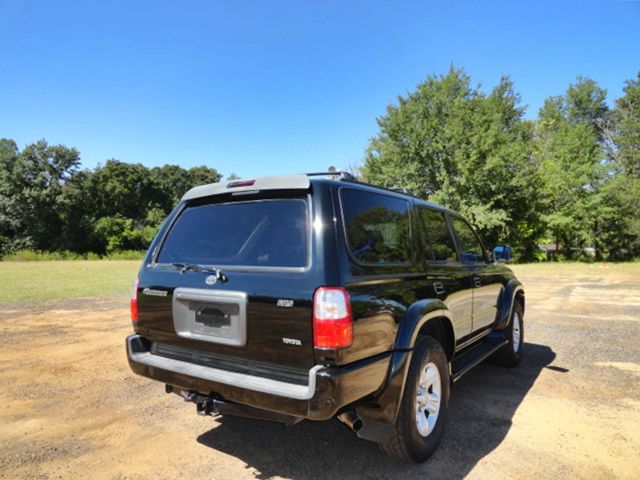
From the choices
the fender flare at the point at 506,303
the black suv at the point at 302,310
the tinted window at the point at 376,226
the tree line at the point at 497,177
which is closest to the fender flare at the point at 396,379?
the black suv at the point at 302,310

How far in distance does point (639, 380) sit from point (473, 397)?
225 cm

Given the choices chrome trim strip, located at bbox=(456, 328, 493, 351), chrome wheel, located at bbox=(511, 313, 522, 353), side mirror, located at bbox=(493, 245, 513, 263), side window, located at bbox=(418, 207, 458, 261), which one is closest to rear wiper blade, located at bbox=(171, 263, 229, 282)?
side window, located at bbox=(418, 207, 458, 261)

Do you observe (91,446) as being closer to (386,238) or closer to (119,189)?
(386,238)

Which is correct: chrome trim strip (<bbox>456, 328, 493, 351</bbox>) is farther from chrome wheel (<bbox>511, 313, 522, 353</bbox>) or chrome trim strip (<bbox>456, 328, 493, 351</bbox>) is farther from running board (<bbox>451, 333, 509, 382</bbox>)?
chrome wheel (<bbox>511, 313, 522, 353</bbox>)

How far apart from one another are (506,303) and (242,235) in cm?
376

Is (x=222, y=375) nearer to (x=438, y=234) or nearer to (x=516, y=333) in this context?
(x=438, y=234)

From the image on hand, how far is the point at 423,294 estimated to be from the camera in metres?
3.11

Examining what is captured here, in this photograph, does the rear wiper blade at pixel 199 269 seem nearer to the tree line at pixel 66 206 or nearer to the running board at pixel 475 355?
the running board at pixel 475 355

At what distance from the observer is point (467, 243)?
463 centimetres

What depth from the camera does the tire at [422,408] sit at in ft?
8.91

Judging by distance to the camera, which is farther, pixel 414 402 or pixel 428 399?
pixel 428 399

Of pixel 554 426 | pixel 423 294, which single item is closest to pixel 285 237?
pixel 423 294

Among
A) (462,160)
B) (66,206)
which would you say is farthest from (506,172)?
(66,206)

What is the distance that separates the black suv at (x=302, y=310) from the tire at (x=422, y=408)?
0.4 inches
